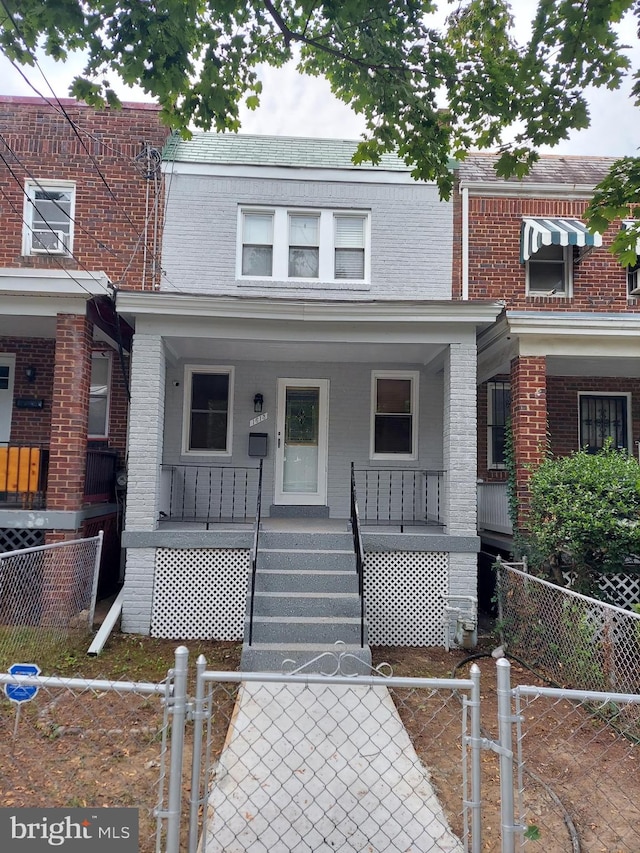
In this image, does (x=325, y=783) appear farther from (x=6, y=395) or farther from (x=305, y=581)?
(x=6, y=395)

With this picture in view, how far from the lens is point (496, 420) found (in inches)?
400

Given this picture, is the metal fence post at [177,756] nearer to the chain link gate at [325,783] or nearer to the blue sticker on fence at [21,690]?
the chain link gate at [325,783]

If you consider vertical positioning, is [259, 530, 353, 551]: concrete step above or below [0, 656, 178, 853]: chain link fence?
above

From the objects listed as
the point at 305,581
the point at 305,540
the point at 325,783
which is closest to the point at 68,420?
the point at 305,540

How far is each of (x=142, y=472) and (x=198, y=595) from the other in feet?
5.74

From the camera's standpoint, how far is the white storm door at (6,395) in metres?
9.61

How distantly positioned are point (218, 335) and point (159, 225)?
3.19 meters

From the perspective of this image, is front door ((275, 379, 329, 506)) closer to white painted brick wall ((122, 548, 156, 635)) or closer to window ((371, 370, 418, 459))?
window ((371, 370, 418, 459))

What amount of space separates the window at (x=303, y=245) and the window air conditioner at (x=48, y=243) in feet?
9.86

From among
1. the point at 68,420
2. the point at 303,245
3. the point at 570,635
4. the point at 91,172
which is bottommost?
the point at 570,635

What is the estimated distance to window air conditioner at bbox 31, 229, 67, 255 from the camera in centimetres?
929

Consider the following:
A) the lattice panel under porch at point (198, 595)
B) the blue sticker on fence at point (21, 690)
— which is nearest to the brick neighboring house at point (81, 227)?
the lattice panel under porch at point (198, 595)

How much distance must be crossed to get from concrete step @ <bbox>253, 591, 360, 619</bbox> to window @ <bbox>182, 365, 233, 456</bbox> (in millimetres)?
3559

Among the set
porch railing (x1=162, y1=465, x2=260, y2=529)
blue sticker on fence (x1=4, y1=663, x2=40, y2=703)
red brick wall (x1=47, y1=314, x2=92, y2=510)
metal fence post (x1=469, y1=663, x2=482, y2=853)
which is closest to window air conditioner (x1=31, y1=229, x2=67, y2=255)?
red brick wall (x1=47, y1=314, x2=92, y2=510)
